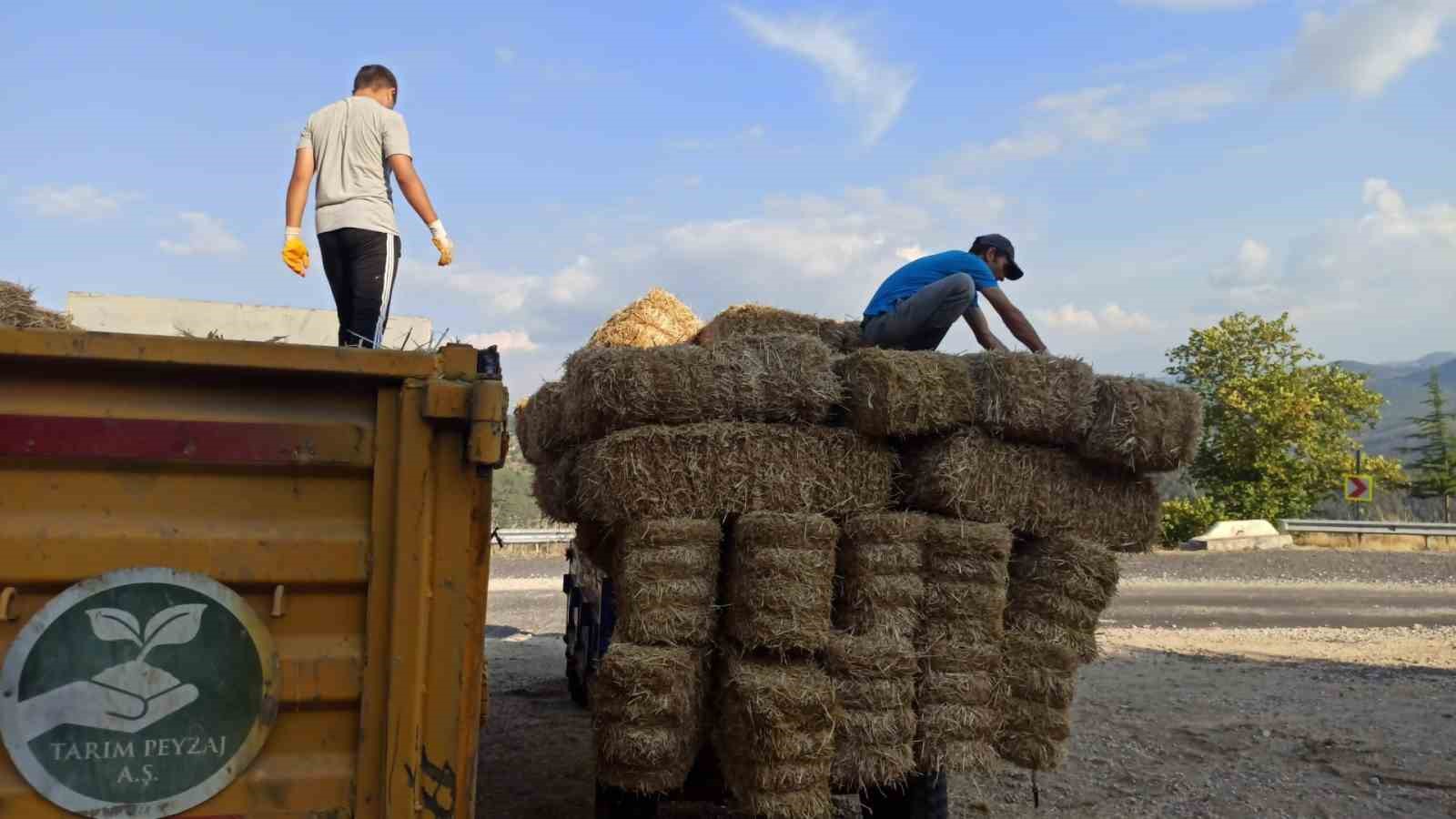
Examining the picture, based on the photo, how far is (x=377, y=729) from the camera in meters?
2.92

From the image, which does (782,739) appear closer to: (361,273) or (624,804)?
(624,804)

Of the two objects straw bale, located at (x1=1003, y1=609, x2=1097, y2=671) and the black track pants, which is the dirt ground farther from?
the black track pants

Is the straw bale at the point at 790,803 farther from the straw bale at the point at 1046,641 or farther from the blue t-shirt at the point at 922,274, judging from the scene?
the blue t-shirt at the point at 922,274

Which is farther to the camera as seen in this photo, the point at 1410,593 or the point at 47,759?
the point at 1410,593

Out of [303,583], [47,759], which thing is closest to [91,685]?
[47,759]

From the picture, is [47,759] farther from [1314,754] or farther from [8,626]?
[1314,754]

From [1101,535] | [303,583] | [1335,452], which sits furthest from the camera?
[1335,452]

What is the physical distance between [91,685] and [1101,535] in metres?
3.92

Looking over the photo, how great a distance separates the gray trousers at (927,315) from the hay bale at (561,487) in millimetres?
1911

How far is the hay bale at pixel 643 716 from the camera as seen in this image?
4223mm

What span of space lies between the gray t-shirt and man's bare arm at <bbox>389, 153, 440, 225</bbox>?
50 millimetres

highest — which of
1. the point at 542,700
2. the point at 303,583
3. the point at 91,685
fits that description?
the point at 303,583

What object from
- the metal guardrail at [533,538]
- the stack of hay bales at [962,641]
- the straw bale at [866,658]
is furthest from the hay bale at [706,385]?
the metal guardrail at [533,538]

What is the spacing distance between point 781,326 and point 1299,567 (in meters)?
18.4
